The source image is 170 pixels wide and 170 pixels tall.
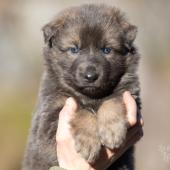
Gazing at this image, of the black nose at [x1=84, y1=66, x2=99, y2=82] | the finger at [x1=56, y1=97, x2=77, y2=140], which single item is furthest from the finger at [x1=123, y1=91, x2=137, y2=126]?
the finger at [x1=56, y1=97, x2=77, y2=140]

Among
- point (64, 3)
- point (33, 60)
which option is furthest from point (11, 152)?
point (64, 3)

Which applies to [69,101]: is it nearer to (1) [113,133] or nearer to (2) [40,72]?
(1) [113,133]

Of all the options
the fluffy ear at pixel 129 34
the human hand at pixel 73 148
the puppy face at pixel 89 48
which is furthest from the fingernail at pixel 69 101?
the fluffy ear at pixel 129 34

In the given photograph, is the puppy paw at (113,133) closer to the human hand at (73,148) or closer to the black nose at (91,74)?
the human hand at (73,148)

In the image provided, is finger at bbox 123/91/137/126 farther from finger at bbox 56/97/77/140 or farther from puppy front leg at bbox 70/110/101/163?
finger at bbox 56/97/77/140

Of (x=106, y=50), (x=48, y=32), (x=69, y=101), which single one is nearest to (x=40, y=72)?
(x=48, y=32)

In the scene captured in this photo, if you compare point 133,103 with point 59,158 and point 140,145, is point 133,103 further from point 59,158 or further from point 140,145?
point 140,145
